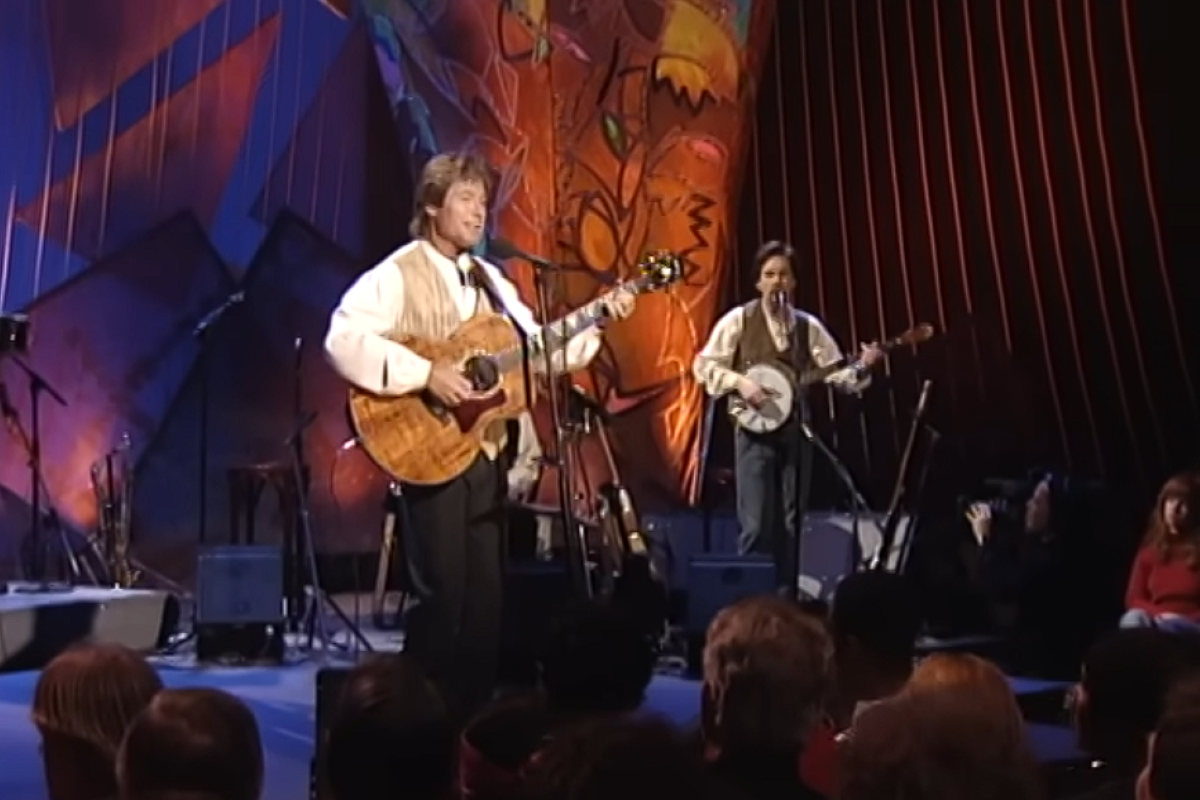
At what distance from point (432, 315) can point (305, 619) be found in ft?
11.8

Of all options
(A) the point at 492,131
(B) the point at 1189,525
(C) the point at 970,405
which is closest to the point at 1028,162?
(C) the point at 970,405

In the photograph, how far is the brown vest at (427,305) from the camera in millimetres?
5184

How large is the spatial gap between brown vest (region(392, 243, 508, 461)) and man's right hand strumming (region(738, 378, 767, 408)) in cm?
283

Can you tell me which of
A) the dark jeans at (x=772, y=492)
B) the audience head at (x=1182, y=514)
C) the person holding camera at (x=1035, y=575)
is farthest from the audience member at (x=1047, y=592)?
the audience head at (x=1182, y=514)

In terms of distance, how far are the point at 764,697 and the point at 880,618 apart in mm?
766

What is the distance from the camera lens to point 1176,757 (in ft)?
6.46

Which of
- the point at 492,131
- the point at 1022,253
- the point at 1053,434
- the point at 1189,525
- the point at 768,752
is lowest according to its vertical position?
the point at 768,752

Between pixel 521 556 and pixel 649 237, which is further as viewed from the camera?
pixel 649 237

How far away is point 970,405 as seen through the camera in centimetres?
937

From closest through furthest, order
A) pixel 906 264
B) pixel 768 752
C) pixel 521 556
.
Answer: pixel 768 752 < pixel 521 556 < pixel 906 264

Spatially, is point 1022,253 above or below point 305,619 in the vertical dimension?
above

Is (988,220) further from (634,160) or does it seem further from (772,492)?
(772,492)

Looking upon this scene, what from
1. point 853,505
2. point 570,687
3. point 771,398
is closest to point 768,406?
point 771,398

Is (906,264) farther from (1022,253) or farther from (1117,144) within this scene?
(1117,144)
